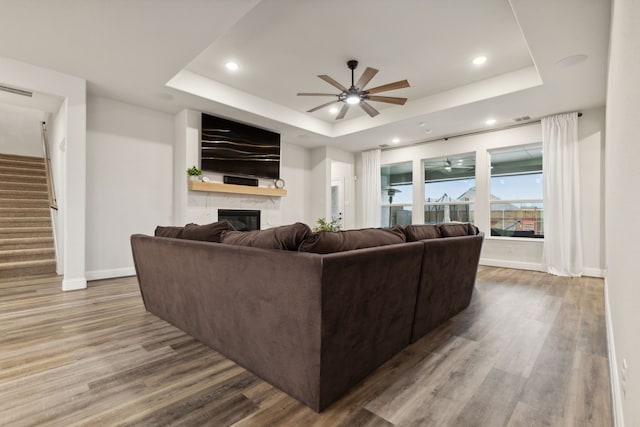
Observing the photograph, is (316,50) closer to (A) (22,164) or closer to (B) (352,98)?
(B) (352,98)

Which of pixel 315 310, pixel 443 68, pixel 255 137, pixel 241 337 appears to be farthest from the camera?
pixel 255 137

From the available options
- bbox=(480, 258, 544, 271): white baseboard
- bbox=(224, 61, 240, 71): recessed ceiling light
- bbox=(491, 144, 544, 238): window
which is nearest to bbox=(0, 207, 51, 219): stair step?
bbox=(224, 61, 240, 71): recessed ceiling light

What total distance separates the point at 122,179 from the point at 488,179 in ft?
20.9

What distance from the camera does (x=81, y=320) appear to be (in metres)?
2.53

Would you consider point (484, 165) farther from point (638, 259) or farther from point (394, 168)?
point (638, 259)

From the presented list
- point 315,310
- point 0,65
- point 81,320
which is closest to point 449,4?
point 315,310

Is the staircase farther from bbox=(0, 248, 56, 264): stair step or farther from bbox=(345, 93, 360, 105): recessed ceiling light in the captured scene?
bbox=(345, 93, 360, 105): recessed ceiling light

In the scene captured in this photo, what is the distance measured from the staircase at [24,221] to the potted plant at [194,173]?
7.94 feet

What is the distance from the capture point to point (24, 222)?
5129 mm

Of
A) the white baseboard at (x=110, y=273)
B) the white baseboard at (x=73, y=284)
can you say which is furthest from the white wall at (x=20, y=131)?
the white baseboard at (x=73, y=284)

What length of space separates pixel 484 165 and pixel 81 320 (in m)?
6.40

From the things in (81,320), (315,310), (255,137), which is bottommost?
(81,320)

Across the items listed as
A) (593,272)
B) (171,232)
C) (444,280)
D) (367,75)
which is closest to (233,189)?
(171,232)

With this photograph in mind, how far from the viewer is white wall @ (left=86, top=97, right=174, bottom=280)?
4.27m
